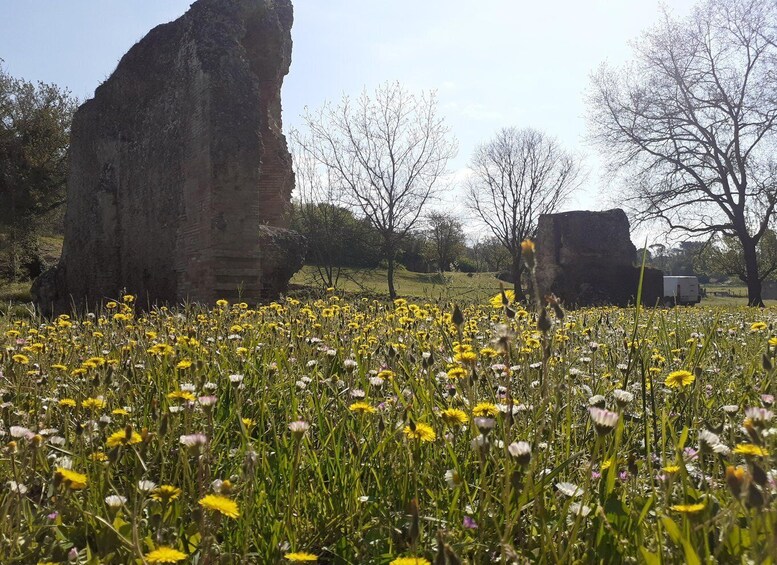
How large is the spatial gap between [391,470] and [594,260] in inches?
796

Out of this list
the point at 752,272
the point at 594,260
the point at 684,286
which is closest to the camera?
the point at 594,260

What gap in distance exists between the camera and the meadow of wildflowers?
1115mm

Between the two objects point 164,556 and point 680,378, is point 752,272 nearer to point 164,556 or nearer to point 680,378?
point 680,378

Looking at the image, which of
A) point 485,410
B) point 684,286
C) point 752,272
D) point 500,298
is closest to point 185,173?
point 500,298

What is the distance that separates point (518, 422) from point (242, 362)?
1.37m

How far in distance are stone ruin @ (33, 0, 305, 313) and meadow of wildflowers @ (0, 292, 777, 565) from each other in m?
6.66

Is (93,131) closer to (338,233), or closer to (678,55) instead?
(338,233)

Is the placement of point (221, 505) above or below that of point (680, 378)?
below

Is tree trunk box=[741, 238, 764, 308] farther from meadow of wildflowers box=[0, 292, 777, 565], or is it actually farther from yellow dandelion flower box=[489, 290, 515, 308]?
yellow dandelion flower box=[489, 290, 515, 308]

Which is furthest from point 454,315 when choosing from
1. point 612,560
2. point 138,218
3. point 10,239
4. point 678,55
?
point 10,239

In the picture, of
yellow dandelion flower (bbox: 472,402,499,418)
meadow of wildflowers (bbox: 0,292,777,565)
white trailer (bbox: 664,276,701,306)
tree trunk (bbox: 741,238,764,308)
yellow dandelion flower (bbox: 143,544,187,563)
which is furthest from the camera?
white trailer (bbox: 664,276,701,306)

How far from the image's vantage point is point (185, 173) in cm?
966

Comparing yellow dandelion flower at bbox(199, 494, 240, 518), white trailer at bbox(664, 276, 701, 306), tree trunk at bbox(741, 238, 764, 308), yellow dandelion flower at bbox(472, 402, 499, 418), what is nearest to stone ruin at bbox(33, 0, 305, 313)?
yellow dandelion flower at bbox(472, 402, 499, 418)

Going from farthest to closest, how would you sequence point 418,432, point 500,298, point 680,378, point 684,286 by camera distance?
point 684,286 < point 500,298 < point 680,378 < point 418,432
